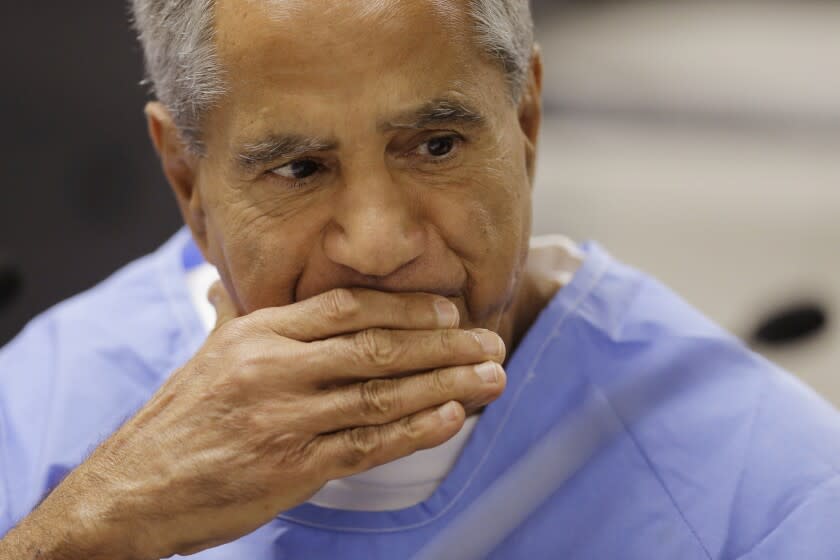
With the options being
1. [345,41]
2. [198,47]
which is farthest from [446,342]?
[198,47]

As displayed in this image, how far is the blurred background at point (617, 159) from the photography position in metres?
2.31

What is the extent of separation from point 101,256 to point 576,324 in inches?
78.8

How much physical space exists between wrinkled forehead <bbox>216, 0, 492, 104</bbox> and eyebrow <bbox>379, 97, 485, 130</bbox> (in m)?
0.03

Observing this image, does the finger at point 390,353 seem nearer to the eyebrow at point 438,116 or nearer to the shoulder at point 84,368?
the eyebrow at point 438,116

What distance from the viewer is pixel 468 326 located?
4.88ft

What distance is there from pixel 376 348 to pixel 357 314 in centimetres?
5

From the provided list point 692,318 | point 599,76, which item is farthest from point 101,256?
point 692,318

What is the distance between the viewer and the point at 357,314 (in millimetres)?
1337

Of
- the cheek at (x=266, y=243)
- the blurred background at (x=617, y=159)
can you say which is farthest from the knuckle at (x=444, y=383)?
the blurred background at (x=617, y=159)

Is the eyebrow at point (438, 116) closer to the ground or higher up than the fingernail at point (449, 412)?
higher up

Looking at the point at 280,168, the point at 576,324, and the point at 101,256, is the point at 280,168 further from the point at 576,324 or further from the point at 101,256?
the point at 101,256

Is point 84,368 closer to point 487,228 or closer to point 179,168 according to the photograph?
point 179,168

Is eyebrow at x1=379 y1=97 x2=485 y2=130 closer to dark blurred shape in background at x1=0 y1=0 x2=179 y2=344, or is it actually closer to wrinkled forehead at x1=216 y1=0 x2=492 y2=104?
wrinkled forehead at x1=216 y1=0 x2=492 y2=104

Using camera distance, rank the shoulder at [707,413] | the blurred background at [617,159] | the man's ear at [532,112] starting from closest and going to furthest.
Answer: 1. the shoulder at [707,413]
2. the man's ear at [532,112]
3. the blurred background at [617,159]
